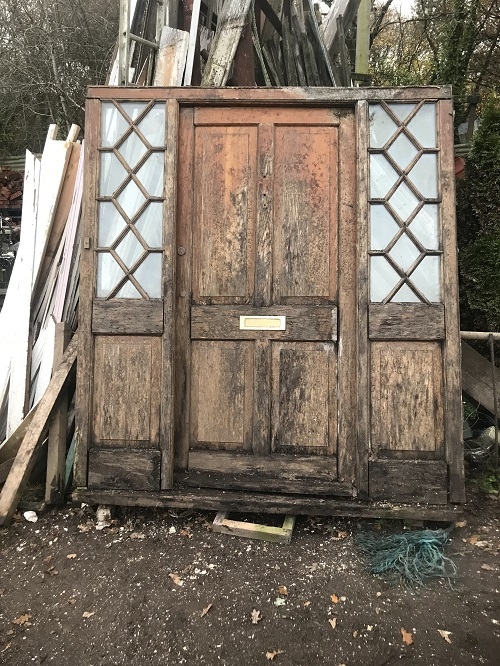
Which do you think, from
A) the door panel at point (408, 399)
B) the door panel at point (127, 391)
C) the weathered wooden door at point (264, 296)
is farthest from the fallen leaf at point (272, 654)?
the door panel at point (127, 391)

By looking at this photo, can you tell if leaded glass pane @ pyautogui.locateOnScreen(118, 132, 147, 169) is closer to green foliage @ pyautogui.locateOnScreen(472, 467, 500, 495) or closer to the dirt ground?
the dirt ground

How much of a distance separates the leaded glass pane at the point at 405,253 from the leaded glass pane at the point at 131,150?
6.48 feet

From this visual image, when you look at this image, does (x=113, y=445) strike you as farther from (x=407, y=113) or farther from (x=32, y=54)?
(x=32, y=54)

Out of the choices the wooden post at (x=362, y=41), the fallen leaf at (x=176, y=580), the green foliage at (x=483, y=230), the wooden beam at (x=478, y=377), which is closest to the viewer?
the fallen leaf at (x=176, y=580)

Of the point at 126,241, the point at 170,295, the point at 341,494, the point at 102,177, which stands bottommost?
the point at 341,494

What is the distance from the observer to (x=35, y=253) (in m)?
4.26

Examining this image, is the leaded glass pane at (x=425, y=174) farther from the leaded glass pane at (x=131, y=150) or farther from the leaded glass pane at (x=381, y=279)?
the leaded glass pane at (x=131, y=150)

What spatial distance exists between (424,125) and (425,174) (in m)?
0.35

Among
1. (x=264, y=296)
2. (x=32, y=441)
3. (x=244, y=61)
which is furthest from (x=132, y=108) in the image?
(x=32, y=441)

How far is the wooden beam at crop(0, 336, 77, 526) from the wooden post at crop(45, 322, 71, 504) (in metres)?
0.08

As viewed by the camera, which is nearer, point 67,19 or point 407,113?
point 407,113

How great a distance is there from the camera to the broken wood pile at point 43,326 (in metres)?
3.40

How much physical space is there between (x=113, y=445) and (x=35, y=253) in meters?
2.10

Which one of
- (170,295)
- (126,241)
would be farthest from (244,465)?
(126,241)
